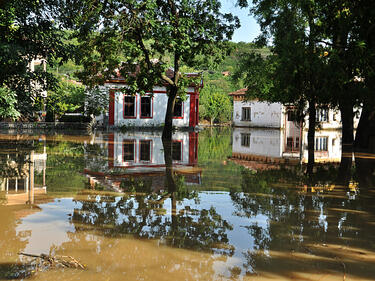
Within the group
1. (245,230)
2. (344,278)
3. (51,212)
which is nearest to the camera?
(344,278)

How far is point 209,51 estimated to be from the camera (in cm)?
1945

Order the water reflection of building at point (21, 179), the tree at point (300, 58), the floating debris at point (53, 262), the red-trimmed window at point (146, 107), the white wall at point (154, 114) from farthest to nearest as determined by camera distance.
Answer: the red-trimmed window at point (146, 107)
the white wall at point (154, 114)
the tree at point (300, 58)
the water reflection of building at point (21, 179)
the floating debris at point (53, 262)

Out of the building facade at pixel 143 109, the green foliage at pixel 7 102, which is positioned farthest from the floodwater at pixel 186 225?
the building facade at pixel 143 109

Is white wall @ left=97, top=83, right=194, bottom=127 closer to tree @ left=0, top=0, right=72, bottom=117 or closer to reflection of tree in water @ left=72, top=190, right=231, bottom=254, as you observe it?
tree @ left=0, top=0, right=72, bottom=117

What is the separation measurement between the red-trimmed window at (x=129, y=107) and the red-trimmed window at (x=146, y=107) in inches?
27.5

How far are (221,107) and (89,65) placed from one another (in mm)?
29762

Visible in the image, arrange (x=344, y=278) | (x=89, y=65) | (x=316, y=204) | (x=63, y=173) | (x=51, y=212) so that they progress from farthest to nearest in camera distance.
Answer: (x=89, y=65) → (x=63, y=173) → (x=316, y=204) → (x=51, y=212) → (x=344, y=278)

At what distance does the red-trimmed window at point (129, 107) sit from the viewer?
3053cm

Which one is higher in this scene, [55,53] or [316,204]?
[55,53]

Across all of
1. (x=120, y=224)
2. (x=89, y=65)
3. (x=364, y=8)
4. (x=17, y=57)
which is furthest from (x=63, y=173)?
(x=89, y=65)

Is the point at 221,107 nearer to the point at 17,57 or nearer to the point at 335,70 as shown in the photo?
the point at 335,70

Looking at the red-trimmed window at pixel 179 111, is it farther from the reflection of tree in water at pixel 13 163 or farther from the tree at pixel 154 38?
the reflection of tree in water at pixel 13 163

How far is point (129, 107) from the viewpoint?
3070cm

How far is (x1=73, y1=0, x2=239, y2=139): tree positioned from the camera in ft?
53.0
